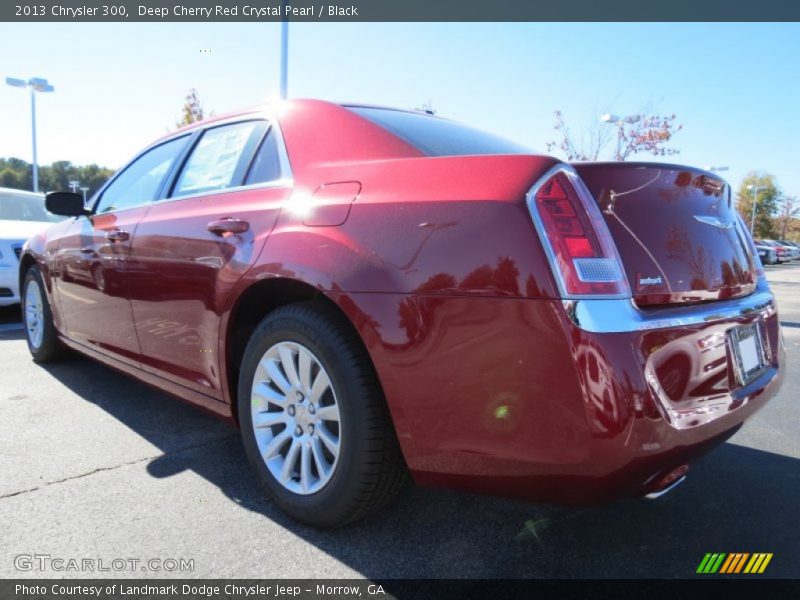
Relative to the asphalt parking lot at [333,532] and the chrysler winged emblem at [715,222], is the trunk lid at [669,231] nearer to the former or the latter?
the chrysler winged emblem at [715,222]

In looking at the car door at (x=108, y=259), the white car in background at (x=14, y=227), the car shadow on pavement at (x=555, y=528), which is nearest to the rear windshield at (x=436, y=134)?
the car door at (x=108, y=259)

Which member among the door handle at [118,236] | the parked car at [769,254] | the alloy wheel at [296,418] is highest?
the door handle at [118,236]

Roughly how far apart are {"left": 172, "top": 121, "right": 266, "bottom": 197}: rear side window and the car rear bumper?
1.12 m

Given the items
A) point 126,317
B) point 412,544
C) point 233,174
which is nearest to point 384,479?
point 412,544

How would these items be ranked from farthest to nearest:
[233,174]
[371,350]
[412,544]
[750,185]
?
[750,185] < [233,174] < [412,544] < [371,350]

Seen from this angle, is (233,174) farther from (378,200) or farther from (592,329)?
(592,329)

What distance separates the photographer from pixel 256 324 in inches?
96.9

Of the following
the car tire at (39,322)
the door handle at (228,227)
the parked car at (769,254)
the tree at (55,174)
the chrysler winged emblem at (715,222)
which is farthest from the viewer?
the tree at (55,174)

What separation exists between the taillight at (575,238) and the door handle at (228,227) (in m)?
1.21

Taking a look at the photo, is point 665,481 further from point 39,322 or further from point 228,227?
point 39,322

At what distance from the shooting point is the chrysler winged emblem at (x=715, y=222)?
6.56 ft

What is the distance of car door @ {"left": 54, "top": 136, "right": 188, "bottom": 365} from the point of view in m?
3.12

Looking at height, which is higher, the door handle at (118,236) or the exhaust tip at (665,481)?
the door handle at (118,236)

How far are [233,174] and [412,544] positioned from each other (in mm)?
1741
